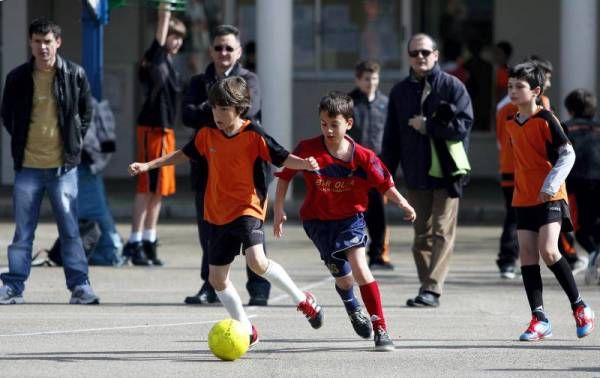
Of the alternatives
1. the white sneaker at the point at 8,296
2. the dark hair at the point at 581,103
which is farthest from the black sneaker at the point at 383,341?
the dark hair at the point at 581,103

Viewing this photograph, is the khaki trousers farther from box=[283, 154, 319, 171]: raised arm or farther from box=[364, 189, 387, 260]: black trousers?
box=[283, 154, 319, 171]: raised arm

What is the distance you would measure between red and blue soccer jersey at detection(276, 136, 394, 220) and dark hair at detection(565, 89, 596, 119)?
4.43 metres

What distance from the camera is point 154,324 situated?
418 inches

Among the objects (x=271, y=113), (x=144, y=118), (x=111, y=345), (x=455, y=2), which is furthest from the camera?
(x=455, y=2)

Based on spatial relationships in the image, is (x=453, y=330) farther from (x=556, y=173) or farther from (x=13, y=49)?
(x=13, y=49)

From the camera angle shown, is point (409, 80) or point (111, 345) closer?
point (111, 345)

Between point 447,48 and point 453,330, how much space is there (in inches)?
526

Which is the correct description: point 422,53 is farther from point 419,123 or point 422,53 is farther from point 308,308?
point 308,308

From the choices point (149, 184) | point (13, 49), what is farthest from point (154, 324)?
point (13, 49)

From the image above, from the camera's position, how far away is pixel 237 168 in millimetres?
9555

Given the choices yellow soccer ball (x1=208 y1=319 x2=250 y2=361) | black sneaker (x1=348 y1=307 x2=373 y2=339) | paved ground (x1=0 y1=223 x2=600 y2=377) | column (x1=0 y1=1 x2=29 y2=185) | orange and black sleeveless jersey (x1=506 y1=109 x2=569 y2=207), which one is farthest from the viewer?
column (x1=0 y1=1 x2=29 y2=185)

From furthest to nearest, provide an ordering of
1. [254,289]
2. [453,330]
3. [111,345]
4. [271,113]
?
[271,113], [254,289], [453,330], [111,345]

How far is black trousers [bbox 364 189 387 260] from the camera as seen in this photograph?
47.0ft

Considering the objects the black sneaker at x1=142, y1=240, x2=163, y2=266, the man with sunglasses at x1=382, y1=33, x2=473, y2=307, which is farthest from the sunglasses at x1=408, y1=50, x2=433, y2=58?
the black sneaker at x1=142, y1=240, x2=163, y2=266
